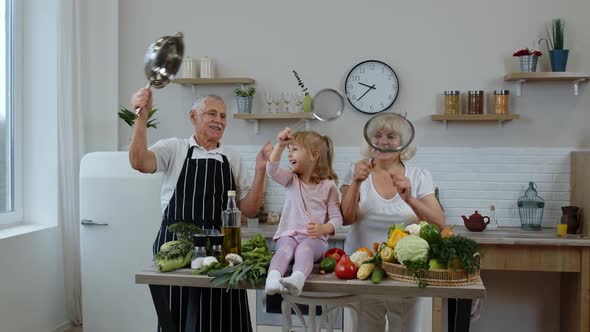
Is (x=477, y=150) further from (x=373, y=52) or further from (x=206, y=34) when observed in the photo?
(x=206, y=34)

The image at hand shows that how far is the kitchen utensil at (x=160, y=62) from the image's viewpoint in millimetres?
2357

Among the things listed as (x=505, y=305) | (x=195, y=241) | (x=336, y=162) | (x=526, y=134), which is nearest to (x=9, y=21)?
(x=336, y=162)

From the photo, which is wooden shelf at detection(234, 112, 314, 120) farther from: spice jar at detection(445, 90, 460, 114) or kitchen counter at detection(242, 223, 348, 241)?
spice jar at detection(445, 90, 460, 114)

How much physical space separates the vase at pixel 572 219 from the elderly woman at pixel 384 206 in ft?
7.13

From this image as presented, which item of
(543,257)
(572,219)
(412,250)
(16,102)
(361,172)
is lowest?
(543,257)

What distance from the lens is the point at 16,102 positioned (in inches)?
178

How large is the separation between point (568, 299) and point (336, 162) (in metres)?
1.93

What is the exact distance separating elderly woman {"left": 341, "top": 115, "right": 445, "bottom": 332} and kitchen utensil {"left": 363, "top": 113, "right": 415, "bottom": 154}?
0.13 meters

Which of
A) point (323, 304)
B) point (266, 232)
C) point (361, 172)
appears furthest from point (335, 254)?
point (266, 232)

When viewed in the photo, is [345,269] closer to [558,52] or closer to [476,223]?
[476,223]

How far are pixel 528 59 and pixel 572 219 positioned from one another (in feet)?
3.87

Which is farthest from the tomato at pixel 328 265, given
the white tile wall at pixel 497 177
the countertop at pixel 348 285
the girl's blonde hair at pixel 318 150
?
the white tile wall at pixel 497 177

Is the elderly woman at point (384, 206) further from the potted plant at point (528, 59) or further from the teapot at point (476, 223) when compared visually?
the potted plant at point (528, 59)

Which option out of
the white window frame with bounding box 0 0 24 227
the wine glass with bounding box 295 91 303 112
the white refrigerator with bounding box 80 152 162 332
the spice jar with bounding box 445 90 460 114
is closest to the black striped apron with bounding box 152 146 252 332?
the white refrigerator with bounding box 80 152 162 332
